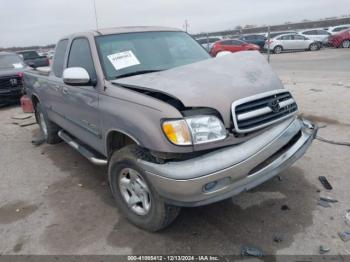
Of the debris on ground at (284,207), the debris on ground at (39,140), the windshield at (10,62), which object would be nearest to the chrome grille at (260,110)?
the debris on ground at (284,207)

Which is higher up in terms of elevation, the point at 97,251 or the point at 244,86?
the point at 244,86

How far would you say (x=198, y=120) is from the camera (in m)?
2.78

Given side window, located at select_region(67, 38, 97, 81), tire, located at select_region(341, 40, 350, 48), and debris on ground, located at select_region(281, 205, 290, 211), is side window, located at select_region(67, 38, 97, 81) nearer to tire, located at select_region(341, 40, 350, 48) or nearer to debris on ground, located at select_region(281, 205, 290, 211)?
debris on ground, located at select_region(281, 205, 290, 211)

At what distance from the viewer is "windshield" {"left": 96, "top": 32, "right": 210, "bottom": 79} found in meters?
3.72

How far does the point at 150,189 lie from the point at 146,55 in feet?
5.61

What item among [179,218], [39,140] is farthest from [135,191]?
[39,140]

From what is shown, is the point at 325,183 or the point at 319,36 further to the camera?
the point at 319,36

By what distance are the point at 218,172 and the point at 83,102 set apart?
2.04 meters

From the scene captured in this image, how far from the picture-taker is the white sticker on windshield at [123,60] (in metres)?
3.72

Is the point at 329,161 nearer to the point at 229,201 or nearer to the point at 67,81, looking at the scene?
the point at 229,201

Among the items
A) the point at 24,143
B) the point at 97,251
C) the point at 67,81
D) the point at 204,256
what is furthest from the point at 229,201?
the point at 24,143

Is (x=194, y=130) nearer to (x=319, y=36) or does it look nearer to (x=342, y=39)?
(x=342, y=39)

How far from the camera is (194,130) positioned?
2760mm

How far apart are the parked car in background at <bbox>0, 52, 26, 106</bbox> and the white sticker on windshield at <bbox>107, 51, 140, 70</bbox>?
302 inches
